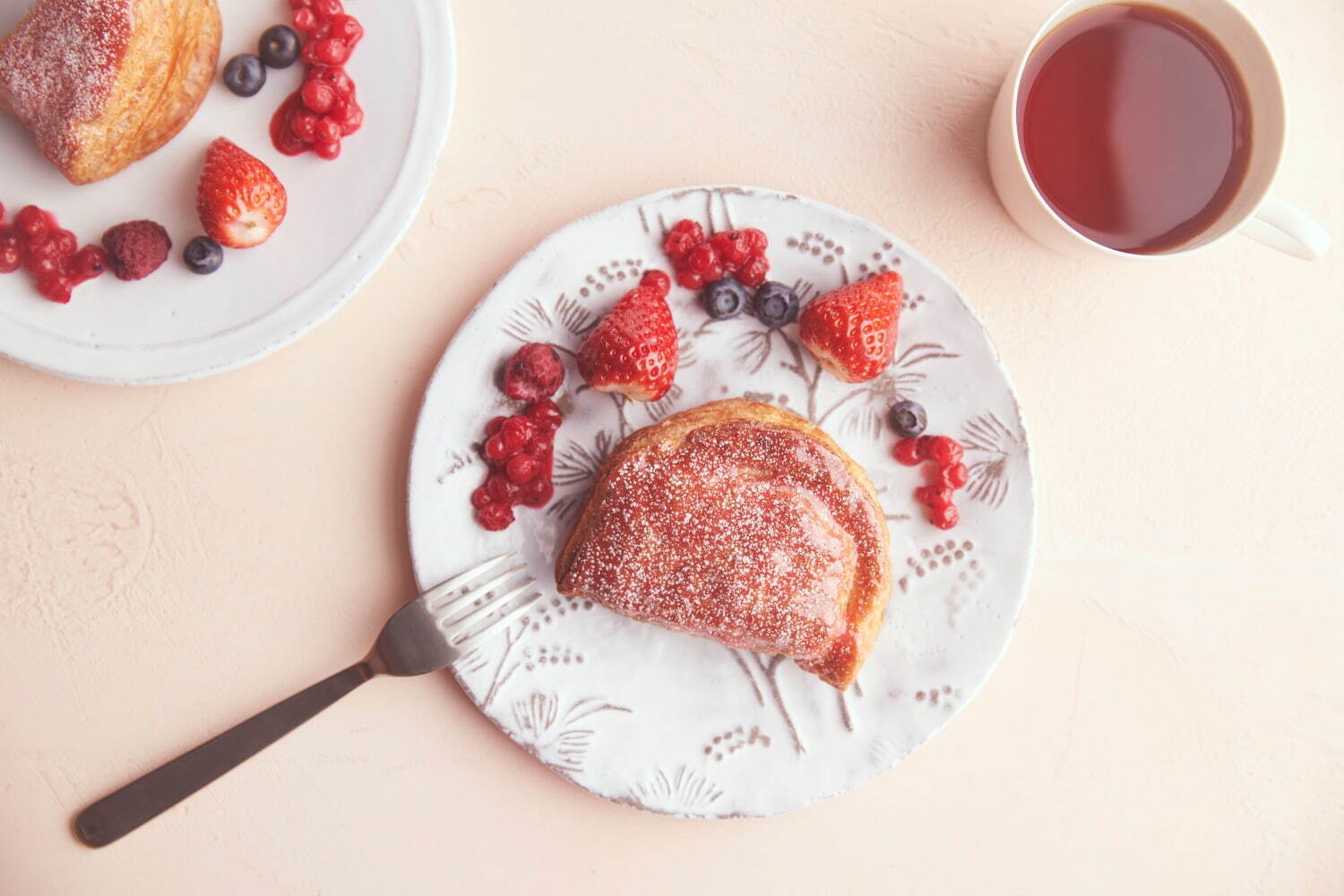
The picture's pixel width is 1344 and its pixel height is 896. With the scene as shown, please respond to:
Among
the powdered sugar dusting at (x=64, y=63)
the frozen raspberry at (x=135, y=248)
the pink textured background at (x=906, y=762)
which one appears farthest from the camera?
the pink textured background at (x=906, y=762)

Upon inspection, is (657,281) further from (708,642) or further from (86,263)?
(86,263)

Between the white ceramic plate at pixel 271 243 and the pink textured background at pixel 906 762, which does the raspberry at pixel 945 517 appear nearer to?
the pink textured background at pixel 906 762

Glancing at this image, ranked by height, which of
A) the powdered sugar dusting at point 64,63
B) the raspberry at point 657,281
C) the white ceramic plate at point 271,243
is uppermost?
the powdered sugar dusting at point 64,63

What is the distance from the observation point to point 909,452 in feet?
5.08

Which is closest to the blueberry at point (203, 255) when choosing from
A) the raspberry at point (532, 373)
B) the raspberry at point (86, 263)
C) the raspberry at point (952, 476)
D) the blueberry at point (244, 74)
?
the raspberry at point (86, 263)

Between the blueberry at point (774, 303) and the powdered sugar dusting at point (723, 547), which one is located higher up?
the blueberry at point (774, 303)

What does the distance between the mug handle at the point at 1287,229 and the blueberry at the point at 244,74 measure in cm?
167

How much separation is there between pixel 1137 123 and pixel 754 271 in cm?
68

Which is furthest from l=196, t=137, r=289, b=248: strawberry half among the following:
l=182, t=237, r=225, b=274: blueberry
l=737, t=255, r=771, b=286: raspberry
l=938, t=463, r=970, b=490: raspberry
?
l=938, t=463, r=970, b=490: raspberry

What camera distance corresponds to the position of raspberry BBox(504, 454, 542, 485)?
1.50 m

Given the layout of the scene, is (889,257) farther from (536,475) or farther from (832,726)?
(832,726)

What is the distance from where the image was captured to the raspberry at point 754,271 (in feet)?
4.98

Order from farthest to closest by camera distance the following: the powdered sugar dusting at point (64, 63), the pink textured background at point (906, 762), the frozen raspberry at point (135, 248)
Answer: the pink textured background at point (906, 762), the frozen raspberry at point (135, 248), the powdered sugar dusting at point (64, 63)

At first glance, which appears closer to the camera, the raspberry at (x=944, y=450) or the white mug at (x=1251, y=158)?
the white mug at (x=1251, y=158)
